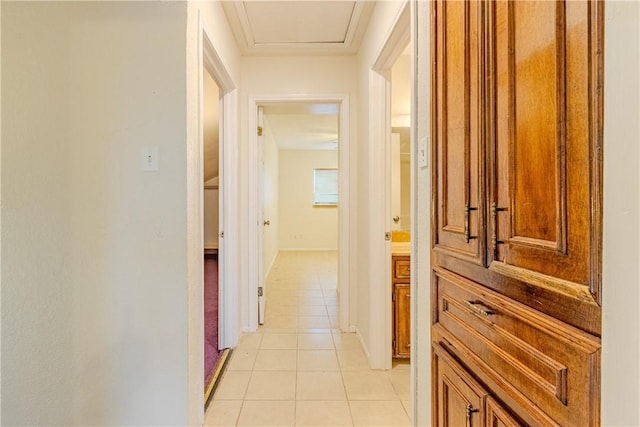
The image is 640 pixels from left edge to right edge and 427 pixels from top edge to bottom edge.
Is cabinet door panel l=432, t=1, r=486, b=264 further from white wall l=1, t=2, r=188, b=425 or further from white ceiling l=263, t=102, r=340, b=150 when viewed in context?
white ceiling l=263, t=102, r=340, b=150

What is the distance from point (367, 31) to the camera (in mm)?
2344

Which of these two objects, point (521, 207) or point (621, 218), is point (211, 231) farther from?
point (621, 218)

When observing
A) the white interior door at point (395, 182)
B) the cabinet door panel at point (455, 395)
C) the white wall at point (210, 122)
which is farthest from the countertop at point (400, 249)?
the white wall at point (210, 122)

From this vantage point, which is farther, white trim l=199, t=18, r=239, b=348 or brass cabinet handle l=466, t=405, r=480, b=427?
white trim l=199, t=18, r=239, b=348

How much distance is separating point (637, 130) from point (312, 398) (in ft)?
6.12

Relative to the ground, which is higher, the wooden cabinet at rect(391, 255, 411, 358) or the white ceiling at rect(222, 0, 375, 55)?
the white ceiling at rect(222, 0, 375, 55)

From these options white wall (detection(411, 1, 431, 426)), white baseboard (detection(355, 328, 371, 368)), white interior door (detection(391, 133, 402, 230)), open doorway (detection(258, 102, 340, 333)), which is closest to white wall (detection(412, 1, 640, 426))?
white wall (detection(411, 1, 431, 426))

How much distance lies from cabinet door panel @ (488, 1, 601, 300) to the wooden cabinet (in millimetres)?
1367

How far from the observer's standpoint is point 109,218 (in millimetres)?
1437

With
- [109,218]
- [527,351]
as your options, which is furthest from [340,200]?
[527,351]

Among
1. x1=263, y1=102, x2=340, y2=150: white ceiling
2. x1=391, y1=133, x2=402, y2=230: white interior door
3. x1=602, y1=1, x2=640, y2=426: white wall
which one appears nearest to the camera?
x1=602, y1=1, x2=640, y2=426: white wall

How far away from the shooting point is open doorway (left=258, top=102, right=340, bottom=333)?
3119mm

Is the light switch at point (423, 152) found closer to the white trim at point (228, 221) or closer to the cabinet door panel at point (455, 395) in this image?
the cabinet door panel at point (455, 395)

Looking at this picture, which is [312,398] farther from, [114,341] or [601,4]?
[601,4]
